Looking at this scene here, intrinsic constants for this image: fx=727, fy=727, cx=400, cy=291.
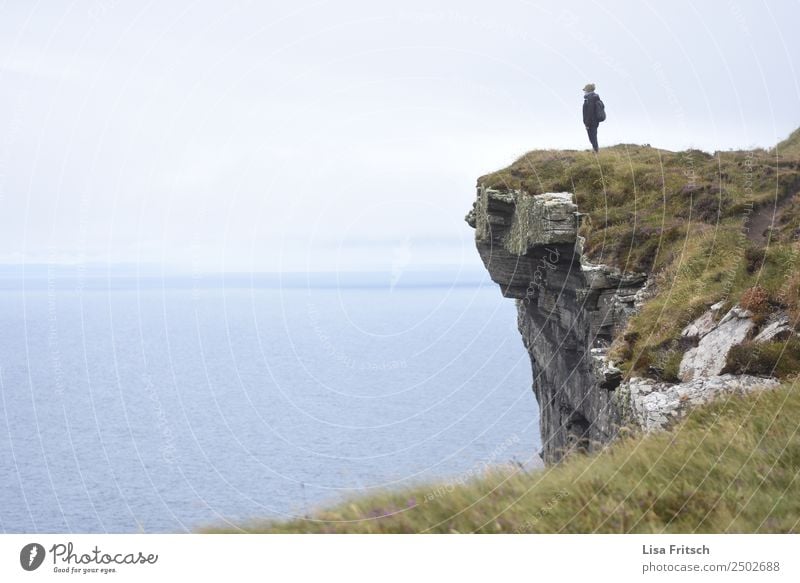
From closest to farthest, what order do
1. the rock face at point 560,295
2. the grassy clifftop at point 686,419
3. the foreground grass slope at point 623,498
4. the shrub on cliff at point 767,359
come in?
the foreground grass slope at point 623,498
the grassy clifftop at point 686,419
the shrub on cliff at point 767,359
the rock face at point 560,295

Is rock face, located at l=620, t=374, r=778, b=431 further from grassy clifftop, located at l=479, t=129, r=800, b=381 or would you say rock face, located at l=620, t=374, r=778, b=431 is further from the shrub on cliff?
grassy clifftop, located at l=479, t=129, r=800, b=381

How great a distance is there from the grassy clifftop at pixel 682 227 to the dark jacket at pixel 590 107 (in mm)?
2680

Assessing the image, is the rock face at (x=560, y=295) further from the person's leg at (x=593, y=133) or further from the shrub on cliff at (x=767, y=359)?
the shrub on cliff at (x=767, y=359)

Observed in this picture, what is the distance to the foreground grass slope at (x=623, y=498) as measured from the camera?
8672mm

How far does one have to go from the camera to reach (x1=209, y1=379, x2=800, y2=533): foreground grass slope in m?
8.67

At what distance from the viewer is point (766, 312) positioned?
59.4 ft

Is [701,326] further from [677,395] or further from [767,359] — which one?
[767,359]

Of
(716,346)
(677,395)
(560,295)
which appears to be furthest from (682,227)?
(677,395)

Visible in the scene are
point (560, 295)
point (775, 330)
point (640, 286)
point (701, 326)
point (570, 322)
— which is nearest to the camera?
point (775, 330)

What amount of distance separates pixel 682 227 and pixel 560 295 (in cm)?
1010

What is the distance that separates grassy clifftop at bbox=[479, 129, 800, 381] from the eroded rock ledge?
788 millimetres

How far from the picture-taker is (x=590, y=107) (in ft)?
114

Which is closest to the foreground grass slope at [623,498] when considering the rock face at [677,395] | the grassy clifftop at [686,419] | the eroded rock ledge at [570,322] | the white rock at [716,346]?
the grassy clifftop at [686,419]
